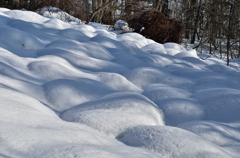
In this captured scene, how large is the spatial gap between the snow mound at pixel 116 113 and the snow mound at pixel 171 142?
0.31ft

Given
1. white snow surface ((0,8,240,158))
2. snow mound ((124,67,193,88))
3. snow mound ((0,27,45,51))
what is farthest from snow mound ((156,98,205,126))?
snow mound ((0,27,45,51))

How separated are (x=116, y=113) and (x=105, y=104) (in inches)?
6.4

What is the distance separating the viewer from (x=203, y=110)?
1735 millimetres

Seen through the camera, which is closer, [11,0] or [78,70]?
[78,70]

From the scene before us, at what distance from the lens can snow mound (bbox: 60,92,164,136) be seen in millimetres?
1226

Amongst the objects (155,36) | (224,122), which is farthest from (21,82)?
(155,36)

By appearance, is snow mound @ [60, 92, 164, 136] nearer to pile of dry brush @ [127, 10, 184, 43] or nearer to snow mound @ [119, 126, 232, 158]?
snow mound @ [119, 126, 232, 158]

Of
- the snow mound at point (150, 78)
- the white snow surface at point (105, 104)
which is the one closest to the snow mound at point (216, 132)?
the white snow surface at point (105, 104)

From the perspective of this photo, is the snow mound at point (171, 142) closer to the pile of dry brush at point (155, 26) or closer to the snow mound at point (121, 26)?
the snow mound at point (121, 26)

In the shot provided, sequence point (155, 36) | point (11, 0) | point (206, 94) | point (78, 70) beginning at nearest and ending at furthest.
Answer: point (206, 94), point (78, 70), point (155, 36), point (11, 0)

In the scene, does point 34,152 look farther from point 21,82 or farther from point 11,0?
point 11,0

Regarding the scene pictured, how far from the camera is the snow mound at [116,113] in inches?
48.3

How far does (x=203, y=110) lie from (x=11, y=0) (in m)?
6.00

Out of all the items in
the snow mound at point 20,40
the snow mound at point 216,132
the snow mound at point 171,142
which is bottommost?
the snow mound at point 216,132
